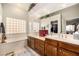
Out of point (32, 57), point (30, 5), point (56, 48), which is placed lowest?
point (32, 57)

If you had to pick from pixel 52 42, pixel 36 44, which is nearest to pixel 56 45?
pixel 52 42

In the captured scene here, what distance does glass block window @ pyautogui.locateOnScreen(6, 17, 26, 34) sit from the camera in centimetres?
185

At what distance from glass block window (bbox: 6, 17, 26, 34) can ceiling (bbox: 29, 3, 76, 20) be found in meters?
0.23

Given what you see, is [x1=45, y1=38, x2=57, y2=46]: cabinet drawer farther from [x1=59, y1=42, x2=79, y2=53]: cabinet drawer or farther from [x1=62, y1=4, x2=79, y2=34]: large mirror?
[x1=62, y1=4, x2=79, y2=34]: large mirror

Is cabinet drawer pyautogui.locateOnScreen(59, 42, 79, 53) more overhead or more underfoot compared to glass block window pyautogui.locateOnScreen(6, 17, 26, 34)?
more underfoot

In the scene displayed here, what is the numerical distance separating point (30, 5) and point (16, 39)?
27.4 inches

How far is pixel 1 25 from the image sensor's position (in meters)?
1.83

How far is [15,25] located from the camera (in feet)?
6.19

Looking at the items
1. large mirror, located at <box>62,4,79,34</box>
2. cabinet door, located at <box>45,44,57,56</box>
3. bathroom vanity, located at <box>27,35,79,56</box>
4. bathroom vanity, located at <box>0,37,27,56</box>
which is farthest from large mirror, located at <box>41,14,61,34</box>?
bathroom vanity, located at <box>0,37,27,56</box>

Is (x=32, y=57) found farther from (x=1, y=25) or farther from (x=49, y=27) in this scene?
(x=1, y=25)

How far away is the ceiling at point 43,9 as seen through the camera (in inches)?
74.4

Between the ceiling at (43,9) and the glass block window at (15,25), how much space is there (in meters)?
0.23

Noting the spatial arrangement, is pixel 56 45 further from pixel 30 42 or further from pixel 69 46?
A: pixel 30 42

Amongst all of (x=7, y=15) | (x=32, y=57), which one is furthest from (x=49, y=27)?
(x=7, y=15)
